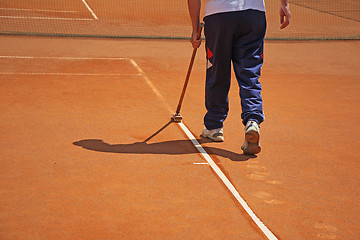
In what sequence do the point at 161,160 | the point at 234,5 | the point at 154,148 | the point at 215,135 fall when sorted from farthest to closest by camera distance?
the point at 215,135, the point at 154,148, the point at 234,5, the point at 161,160

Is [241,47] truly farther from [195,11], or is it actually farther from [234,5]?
[195,11]

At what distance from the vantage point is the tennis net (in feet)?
41.0

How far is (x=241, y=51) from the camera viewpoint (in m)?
4.87

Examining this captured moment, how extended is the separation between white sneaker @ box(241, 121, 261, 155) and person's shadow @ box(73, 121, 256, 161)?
0.08 meters

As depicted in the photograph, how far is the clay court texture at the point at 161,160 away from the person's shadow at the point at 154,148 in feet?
0.06

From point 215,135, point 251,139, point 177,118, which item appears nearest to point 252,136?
point 251,139

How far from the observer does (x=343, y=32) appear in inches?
540

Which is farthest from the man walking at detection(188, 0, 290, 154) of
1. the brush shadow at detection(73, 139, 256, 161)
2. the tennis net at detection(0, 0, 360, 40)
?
the tennis net at detection(0, 0, 360, 40)

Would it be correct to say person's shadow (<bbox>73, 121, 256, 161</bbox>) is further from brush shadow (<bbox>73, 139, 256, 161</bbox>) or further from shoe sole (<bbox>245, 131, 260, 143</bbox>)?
shoe sole (<bbox>245, 131, 260, 143</bbox>)

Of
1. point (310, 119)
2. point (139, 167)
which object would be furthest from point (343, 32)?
point (139, 167)

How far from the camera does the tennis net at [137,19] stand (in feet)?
41.0

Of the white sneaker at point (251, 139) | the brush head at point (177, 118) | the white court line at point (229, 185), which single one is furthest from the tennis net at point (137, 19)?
the white sneaker at point (251, 139)

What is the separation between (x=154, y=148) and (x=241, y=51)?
3.71 feet

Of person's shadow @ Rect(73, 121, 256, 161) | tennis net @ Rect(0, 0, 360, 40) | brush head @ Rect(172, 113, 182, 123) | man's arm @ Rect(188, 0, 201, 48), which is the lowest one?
tennis net @ Rect(0, 0, 360, 40)
